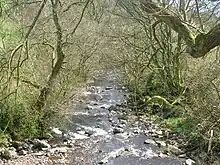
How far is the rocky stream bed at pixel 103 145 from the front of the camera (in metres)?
10.9

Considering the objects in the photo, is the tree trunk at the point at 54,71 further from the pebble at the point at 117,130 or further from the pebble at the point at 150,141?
the pebble at the point at 150,141

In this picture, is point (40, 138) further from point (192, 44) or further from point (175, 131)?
point (192, 44)

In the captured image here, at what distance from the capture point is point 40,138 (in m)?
12.7

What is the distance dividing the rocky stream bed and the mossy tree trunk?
21.6ft

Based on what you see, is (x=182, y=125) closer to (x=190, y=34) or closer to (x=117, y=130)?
(x=117, y=130)

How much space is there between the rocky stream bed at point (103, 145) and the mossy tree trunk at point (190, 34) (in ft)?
21.6

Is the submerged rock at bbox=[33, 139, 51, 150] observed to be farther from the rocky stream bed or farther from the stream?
the stream

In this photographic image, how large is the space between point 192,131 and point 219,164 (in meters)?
2.24

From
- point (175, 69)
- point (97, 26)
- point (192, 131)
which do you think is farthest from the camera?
point (97, 26)

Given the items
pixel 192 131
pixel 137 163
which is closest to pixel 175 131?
pixel 192 131

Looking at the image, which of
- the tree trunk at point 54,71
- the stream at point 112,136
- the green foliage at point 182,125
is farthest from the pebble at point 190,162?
the tree trunk at point 54,71

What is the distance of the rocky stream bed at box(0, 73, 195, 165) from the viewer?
10.9 meters

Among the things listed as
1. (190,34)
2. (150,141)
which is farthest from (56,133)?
(190,34)

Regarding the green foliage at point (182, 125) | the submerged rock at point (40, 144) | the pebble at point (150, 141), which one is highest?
the green foliage at point (182, 125)
